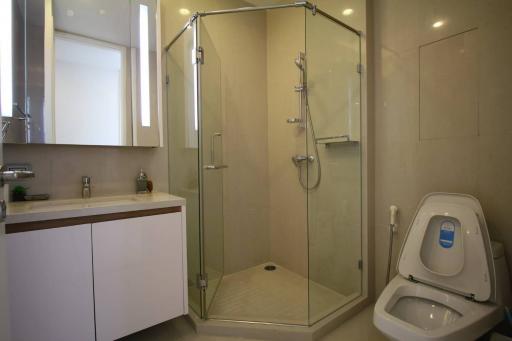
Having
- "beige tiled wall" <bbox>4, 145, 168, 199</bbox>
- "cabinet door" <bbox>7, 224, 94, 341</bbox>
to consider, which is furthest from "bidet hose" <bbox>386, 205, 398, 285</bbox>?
"cabinet door" <bbox>7, 224, 94, 341</bbox>

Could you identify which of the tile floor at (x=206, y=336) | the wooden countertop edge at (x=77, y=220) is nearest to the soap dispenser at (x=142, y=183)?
the wooden countertop edge at (x=77, y=220)

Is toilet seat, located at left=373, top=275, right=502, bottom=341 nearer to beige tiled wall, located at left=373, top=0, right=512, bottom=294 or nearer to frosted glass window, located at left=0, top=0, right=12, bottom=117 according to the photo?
beige tiled wall, located at left=373, top=0, right=512, bottom=294

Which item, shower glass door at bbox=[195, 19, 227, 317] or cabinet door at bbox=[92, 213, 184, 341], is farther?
shower glass door at bbox=[195, 19, 227, 317]

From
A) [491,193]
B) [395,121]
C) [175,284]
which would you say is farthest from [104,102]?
[491,193]

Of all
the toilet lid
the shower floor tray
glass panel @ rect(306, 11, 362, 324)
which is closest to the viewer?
the toilet lid

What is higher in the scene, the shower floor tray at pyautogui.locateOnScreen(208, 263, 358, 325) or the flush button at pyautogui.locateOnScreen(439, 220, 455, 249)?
the flush button at pyautogui.locateOnScreen(439, 220, 455, 249)

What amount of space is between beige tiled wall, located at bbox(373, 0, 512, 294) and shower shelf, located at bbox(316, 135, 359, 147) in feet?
0.71

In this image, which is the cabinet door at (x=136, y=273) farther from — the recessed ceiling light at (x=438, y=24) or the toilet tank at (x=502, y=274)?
the recessed ceiling light at (x=438, y=24)

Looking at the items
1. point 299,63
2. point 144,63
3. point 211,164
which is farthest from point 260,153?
point 144,63

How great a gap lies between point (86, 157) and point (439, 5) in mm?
2460

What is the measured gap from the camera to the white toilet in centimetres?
115

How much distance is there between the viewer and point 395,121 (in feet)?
6.19

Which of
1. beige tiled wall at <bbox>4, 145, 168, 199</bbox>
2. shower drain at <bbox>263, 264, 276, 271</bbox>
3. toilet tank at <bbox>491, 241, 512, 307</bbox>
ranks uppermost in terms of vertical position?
beige tiled wall at <bbox>4, 145, 168, 199</bbox>

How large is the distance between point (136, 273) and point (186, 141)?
0.91m
